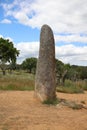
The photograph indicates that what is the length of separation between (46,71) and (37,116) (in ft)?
12.3

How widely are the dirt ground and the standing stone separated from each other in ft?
1.77

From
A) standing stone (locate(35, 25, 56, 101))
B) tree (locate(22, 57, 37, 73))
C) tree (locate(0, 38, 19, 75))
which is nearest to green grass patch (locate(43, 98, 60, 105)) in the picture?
standing stone (locate(35, 25, 56, 101))

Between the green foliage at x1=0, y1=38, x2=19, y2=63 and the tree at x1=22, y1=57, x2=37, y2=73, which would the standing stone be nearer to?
the green foliage at x1=0, y1=38, x2=19, y2=63

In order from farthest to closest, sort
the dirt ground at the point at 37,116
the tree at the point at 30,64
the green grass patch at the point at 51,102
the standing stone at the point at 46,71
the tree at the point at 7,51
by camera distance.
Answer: the tree at the point at 30,64, the tree at the point at 7,51, the standing stone at the point at 46,71, the green grass patch at the point at 51,102, the dirt ground at the point at 37,116

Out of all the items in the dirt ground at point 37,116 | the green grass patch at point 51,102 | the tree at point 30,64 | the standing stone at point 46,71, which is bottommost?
the dirt ground at point 37,116

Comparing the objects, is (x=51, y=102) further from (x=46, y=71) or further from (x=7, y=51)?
(x=7, y=51)

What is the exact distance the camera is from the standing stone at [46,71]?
14.1 m

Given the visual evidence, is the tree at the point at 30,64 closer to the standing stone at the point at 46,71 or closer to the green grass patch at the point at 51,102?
the standing stone at the point at 46,71

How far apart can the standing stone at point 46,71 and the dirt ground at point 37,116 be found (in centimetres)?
54

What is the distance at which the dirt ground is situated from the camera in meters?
9.19

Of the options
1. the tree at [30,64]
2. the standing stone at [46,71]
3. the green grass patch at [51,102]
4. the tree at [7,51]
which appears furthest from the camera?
the tree at [30,64]

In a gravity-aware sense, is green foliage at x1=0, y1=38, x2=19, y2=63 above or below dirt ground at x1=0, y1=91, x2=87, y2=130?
above

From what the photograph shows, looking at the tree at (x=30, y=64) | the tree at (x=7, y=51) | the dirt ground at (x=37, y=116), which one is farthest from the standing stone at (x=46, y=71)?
the tree at (x=30, y=64)

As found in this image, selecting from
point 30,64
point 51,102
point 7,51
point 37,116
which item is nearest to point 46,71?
point 51,102
